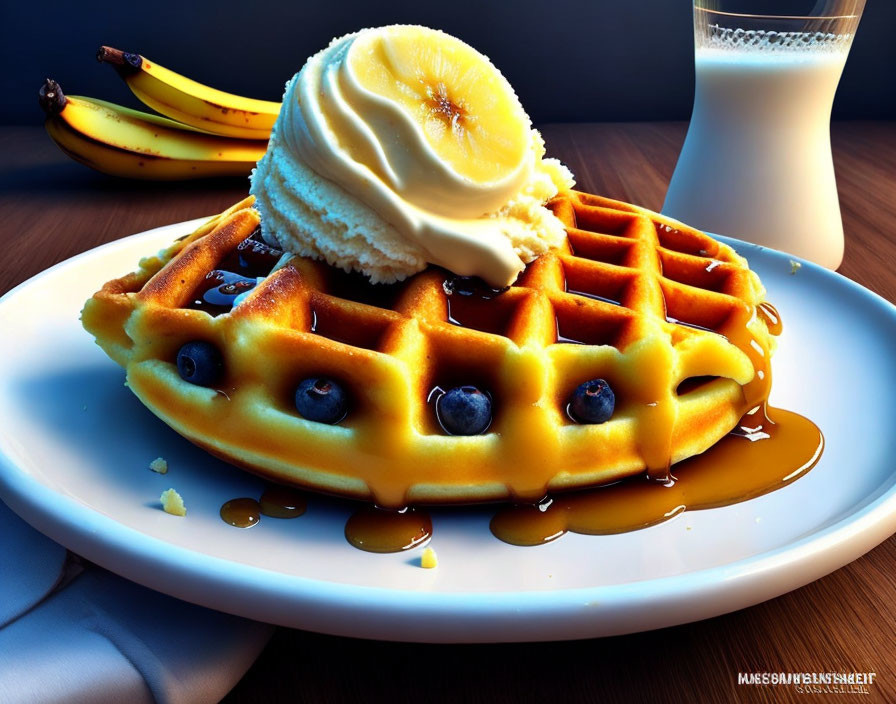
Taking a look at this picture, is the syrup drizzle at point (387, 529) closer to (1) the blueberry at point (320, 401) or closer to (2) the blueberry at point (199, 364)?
(1) the blueberry at point (320, 401)

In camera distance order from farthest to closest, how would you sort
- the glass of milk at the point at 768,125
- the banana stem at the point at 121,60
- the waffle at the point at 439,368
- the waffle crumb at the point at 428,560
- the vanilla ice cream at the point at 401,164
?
the banana stem at the point at 121,60 < the glass of milk at the point at 768,125 < the vanilla ice cream at the point at 401,164 < the waffle at the point at 439,368 < the waffle crumb at the point at 428,560

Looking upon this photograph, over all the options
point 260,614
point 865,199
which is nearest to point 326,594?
point 260,614

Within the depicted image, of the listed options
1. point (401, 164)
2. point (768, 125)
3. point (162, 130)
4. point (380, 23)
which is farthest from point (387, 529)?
point (380, 23)

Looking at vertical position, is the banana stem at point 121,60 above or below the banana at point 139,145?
above

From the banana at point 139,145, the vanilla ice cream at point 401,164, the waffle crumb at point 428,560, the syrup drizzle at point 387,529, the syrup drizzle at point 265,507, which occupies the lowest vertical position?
the banana at point 139,145

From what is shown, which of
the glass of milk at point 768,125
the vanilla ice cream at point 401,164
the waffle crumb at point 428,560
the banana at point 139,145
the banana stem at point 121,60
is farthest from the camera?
the banana at point 139,145

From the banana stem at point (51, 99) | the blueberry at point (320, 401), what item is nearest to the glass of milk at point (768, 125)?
the blueberry at point (320, 401)
